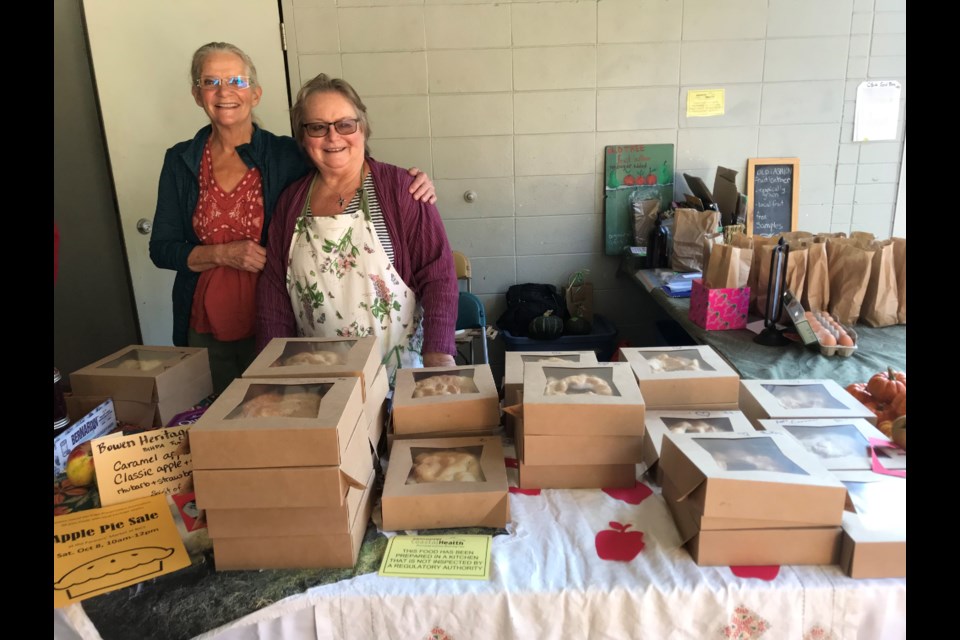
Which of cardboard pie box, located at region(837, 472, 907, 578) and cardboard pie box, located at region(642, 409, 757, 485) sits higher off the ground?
cardboard pie box, located at region(642, 409, 757, 485)

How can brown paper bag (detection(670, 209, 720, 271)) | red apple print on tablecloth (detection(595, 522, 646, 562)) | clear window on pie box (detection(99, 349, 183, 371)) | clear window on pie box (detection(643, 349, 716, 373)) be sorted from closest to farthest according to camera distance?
red apple print on tablecloth (detection(595, 522, 646, 562)) < clear window on pie box (detection(643, 349, 716, 373)) < clear window on pie box (detection(99, 349, 183, 371)) < brown paper bag (detection(670, 209, 720, 271))

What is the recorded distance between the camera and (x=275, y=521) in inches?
43.4

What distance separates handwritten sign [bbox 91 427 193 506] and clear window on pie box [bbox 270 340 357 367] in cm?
25

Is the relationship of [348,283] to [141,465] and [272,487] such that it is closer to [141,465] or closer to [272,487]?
[141,465]

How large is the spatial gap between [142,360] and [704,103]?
2854 mm

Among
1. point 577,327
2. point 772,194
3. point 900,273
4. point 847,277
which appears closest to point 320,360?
point 847,277

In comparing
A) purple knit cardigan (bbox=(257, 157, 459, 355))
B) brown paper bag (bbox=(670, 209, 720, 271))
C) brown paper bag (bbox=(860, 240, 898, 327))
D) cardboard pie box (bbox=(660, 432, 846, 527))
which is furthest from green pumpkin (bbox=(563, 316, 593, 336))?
cardboard pie box (bbox=(660, 432, 846, 527))

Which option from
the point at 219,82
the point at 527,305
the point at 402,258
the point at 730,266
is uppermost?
the point at 219,82

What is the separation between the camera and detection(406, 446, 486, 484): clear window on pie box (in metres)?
1.23

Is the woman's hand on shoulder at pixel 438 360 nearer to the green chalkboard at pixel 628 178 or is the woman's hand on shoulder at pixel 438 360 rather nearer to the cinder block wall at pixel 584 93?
the cinder block wall at pixel 584 93

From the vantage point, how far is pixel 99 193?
322cm

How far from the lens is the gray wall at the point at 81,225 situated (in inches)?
120

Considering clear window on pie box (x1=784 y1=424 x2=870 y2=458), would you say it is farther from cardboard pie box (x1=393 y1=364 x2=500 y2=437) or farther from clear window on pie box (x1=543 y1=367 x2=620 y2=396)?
cardboard pie box (x1=393 y1=364 x2=500 y2=437)

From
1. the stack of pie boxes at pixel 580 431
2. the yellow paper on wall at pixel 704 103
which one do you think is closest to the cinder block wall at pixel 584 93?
the yellow paper on wall at pixel 704 103
